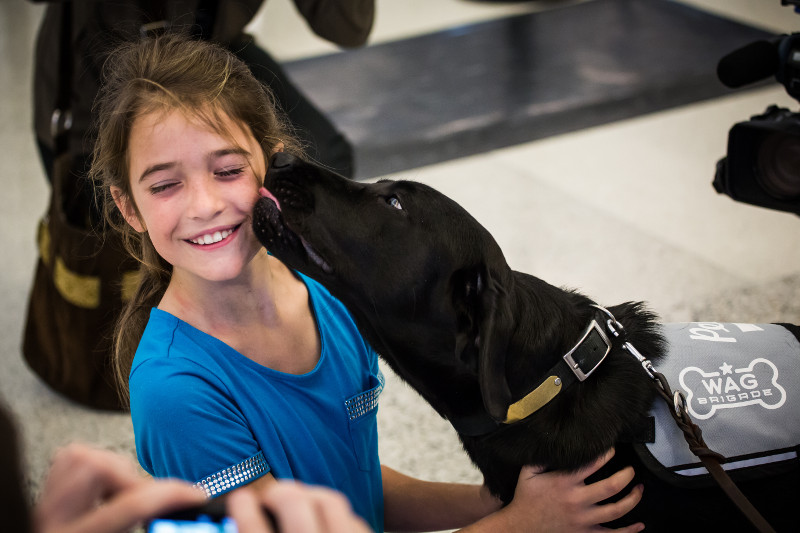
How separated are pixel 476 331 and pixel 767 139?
2.29 feet

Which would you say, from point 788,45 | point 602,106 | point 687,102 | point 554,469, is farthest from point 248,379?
point 687,102

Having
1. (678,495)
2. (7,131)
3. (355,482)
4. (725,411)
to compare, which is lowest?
(7,131)

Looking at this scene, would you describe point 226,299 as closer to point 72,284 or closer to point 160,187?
point 160,187

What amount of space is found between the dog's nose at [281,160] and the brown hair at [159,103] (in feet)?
0.30

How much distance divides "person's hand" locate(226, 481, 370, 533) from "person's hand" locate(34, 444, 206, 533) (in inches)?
1.4

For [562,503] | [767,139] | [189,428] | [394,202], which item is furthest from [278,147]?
[767,139]

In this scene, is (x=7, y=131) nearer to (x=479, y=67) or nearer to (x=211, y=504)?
A: (x=479, y=67)

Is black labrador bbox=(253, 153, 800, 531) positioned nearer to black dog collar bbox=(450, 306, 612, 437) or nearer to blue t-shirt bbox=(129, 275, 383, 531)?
black dog collar bbox=(450, 306, 612, 437)

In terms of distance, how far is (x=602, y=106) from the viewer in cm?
357

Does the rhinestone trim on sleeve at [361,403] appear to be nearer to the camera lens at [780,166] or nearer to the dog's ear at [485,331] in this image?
the dog's ear at [485,331]

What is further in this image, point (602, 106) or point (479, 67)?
point (479, 67)

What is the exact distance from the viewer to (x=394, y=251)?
1.16 metres

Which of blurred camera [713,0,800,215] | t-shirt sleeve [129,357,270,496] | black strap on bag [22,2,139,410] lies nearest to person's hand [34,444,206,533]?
t-shirt sleeve [129,357,270,496]

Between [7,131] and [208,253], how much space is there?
327cm
